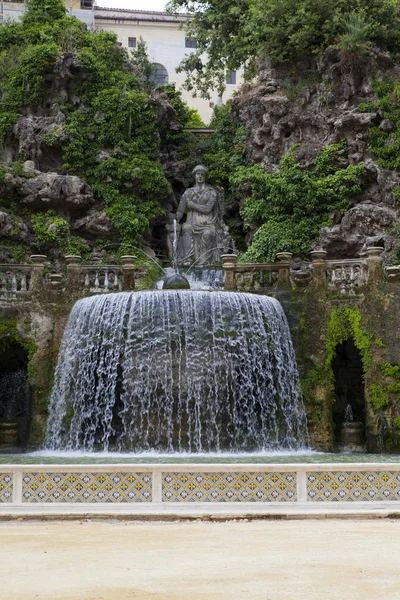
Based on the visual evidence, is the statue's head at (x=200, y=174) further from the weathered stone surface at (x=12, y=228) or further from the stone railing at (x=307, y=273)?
the stone railing at (x=307, y=273)

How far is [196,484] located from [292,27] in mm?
21984

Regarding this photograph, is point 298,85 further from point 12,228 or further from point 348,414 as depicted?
point 348,414

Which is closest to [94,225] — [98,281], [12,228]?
[12,228]

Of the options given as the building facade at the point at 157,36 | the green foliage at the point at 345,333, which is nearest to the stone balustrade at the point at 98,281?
the green foliage at the point at 345,333

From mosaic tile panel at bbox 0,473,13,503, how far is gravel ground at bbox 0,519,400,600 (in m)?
0.74

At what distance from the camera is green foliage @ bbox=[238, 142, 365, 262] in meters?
26.8

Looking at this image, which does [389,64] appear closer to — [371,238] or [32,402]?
[371,238]

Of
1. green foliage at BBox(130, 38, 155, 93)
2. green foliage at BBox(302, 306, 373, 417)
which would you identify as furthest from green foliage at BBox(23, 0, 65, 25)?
green foliage at BBox(302, 306, 373, 417)

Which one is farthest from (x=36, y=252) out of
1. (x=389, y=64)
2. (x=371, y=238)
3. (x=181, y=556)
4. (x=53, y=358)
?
(x=181, y=556)

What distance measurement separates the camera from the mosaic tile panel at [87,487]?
33.9 feet

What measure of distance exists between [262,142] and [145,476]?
20.8 m

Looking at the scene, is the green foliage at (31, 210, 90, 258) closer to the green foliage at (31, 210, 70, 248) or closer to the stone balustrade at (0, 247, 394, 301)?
the green foliage at (31, 210, 70, 248)

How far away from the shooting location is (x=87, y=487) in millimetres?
10406

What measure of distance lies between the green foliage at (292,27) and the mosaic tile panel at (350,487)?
1995 centimetres
